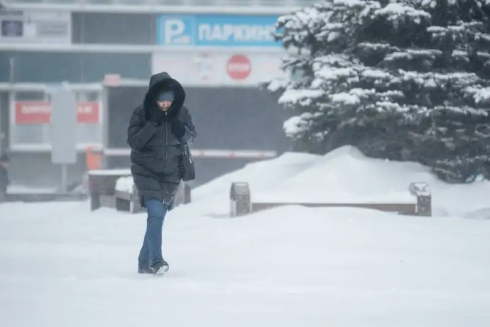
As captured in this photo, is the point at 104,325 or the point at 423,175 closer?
the point at 104,325

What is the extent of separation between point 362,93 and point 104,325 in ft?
30.7

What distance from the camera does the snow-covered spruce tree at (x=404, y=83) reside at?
587 inches

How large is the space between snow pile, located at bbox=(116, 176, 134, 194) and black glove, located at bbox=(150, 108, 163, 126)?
304 inches

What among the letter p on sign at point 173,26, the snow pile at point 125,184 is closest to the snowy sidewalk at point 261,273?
the snow pile at point 125,184

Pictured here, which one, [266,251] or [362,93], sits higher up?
[362,93]

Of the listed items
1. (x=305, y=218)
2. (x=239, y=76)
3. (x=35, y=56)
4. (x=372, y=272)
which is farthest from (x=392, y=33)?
(x=35, y=56)

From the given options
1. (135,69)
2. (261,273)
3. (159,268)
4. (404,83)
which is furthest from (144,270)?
(135,69)

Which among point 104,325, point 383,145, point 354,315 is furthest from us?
point 383,145

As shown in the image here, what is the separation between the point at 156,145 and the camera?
8.23m

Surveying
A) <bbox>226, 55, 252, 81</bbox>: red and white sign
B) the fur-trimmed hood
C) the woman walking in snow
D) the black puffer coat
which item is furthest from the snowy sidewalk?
<bbox>226, 55, 252, 81</bbox>: red and white sign

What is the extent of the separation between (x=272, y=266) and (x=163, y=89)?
1.92m

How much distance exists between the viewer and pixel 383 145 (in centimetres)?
1565

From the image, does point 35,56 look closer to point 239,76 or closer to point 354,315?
point 239,76

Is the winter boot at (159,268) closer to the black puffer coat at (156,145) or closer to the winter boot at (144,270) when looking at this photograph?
the winter boot at (144,270)
